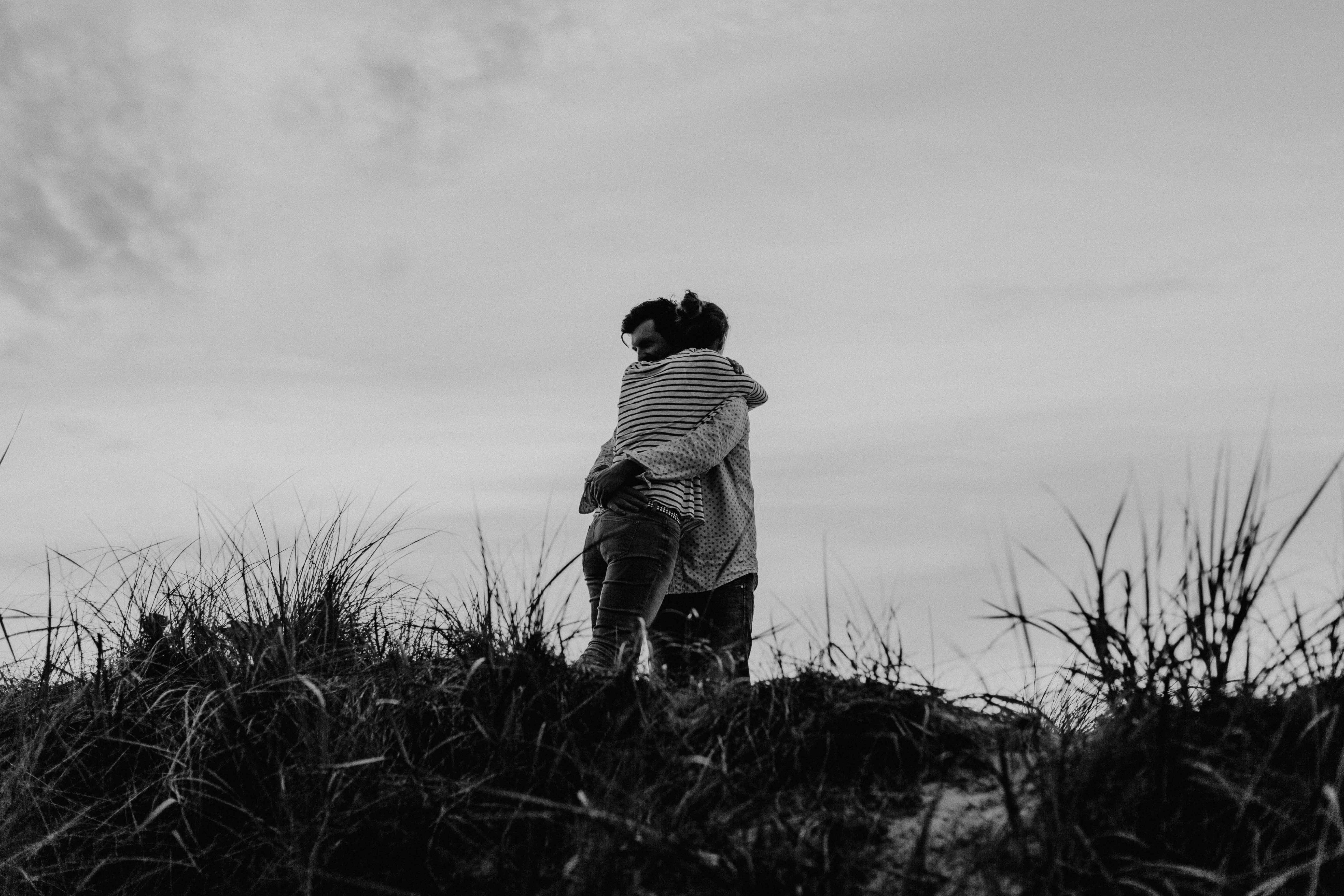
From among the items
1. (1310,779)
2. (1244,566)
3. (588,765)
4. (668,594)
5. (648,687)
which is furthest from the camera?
(668,594)

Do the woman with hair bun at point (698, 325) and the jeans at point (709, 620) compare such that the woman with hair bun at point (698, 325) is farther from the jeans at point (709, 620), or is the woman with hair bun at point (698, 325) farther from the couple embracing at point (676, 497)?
the jeans at point (709, 620)

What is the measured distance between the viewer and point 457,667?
11.2 ft

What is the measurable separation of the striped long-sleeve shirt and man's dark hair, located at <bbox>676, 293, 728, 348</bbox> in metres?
0.09

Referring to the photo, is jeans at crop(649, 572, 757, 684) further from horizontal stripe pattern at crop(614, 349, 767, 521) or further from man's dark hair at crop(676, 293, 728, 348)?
man's dark hair at crop(676, 293, 728, 348)

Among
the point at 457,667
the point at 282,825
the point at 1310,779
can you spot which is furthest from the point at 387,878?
the point at 1310,779

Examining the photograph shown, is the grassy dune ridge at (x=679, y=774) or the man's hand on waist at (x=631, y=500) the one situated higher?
the man's hand on waist at (x=631, y=500)

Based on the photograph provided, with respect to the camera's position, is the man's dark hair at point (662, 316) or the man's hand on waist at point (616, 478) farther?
the man's dark hair at point (662, 316)

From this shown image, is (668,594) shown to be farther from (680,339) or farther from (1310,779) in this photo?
(1310,779)

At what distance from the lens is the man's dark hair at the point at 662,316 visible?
451 cm

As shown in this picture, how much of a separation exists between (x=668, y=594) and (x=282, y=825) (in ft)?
5.76

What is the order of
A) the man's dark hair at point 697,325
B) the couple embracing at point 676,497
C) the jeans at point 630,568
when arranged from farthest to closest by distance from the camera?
the man's dark hair at point 697,325, the couple embracing at point 676,497, the jeans at point 630,568

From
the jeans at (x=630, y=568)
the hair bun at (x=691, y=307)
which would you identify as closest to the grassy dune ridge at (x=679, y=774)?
the jeans at (x=630, y=568)

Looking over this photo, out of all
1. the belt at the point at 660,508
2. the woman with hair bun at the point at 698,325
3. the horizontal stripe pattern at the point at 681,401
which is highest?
the woman with hair bun at the point at 698,325

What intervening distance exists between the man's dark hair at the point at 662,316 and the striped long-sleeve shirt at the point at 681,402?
127mm
